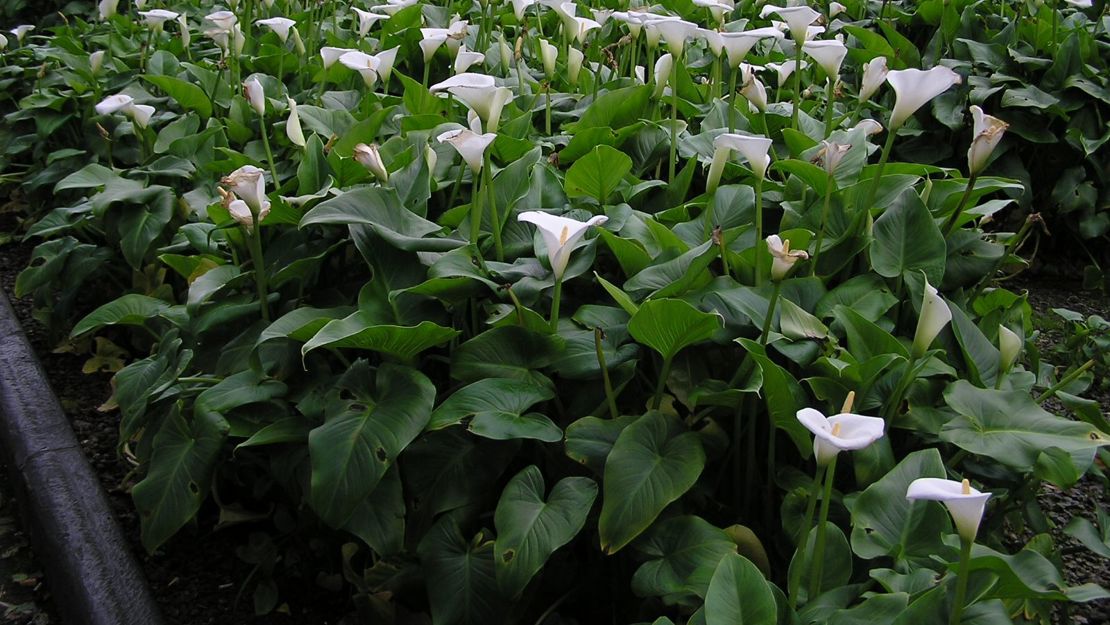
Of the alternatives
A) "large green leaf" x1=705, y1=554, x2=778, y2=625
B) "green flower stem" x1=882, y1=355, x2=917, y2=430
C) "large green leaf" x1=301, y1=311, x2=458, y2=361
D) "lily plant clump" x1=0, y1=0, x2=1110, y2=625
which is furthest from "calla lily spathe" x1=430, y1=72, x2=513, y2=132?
"large green leaf" x1=705, y1=554, x2=778, y2=625

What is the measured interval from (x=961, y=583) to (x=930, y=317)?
440 mm

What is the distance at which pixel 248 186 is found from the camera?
1.88 m

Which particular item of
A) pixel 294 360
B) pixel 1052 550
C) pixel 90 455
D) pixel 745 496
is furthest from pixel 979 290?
pixel 90 455

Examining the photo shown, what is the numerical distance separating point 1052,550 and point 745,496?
61 centimetres

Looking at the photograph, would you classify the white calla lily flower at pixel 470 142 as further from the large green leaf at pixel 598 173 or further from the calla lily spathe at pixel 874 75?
the calla lily spathe at pixel 874 75

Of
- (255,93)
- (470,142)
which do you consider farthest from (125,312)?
(470,142)

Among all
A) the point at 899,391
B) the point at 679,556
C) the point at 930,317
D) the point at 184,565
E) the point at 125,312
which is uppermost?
the point at 930,317

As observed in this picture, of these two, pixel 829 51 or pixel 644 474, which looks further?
pixel 829 51

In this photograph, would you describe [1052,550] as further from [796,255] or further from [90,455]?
[90,455]

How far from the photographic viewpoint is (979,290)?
7.30 ft

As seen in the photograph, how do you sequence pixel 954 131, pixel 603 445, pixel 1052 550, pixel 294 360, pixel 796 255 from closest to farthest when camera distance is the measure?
pixel 796 255 → pixel 603 445 → pixel 1052 550 → pixel 294 360 → pixel 954 131

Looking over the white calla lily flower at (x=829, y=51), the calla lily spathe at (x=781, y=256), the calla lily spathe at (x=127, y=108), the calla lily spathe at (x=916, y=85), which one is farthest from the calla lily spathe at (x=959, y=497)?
the calla lily spathe at (x=127, y=108)

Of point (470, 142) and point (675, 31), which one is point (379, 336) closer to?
point (470, 142)

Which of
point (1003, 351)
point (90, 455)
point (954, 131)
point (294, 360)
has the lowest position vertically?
point (90, 455)
